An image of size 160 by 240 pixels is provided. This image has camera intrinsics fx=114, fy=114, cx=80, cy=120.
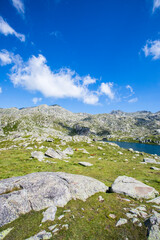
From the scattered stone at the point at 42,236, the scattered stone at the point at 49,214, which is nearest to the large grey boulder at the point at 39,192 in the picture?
the scattered stone at the point at 49,214

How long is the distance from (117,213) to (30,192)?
8.64 meters

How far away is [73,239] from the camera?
7.65m

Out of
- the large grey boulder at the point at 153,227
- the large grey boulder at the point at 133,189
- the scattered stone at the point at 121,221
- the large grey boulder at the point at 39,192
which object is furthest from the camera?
the large grey boulder at the point at 133,189

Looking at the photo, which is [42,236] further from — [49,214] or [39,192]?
[39,192]

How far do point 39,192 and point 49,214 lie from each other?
8.60ft

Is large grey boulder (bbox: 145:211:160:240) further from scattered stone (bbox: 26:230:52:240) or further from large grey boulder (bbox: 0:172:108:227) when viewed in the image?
scattered stone (bbox: 26:230:52:240)

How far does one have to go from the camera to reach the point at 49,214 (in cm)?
989

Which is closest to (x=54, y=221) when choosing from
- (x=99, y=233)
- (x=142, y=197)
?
(x=99, y=233)

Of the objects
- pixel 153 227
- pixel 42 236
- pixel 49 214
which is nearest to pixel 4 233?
pixel 42 236

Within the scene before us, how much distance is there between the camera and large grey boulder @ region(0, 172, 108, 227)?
1015 centimetres

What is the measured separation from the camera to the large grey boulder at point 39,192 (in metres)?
10.1

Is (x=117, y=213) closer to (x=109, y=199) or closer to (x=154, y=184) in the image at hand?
(x=109, y=199)

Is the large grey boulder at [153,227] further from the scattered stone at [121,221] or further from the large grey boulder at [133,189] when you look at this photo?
the large grey boulder at [133,189]

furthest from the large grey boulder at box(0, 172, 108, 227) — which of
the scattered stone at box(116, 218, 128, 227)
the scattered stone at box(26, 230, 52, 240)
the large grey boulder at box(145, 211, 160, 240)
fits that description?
the large grey boulder at box(145, 211, 160, 240)
